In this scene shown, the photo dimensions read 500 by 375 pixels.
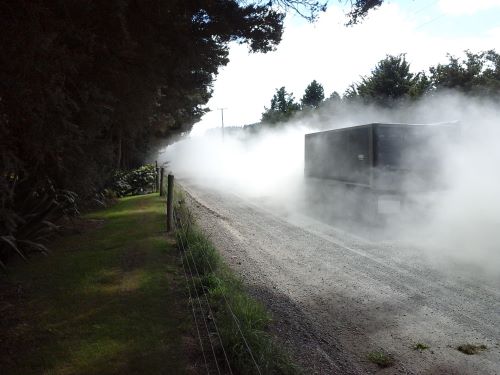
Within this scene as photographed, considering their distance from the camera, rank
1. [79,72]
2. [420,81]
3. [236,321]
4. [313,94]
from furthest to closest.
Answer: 1. [313,94]
2. [420,81]
3. [79,72]
4. [236,321]

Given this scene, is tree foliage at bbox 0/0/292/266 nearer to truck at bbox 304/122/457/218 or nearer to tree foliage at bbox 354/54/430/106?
truck at bbox 304/122/457/218

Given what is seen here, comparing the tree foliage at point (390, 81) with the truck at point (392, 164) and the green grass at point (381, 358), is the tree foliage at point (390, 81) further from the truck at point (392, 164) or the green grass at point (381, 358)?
the green grass at point (381, 358)

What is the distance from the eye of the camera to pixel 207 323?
190 inches

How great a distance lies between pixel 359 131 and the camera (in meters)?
11.5

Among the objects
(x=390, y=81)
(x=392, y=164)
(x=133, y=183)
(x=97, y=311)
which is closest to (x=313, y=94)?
(x=390, y=81)

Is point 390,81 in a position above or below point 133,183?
above

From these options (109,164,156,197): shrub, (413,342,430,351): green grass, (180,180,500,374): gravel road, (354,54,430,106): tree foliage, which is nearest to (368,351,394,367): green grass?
(180,180,500,374): gravel road

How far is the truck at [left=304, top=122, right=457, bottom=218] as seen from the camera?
10.5 m

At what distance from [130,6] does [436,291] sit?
5888 millimetres

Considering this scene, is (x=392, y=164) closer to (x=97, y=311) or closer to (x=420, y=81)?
(x=97, y=311)

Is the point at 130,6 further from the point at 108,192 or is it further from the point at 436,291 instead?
the point at 108,192

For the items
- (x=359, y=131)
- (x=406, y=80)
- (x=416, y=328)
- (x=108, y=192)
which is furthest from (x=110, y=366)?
(x=406, y=80)

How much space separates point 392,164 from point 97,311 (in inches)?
302

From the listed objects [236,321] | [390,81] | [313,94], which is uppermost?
[313,94]
